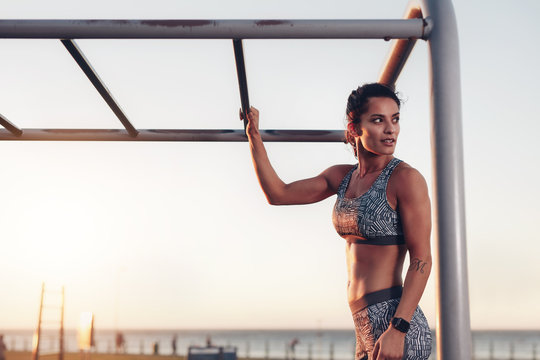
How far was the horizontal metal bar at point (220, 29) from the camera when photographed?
84.7 inches

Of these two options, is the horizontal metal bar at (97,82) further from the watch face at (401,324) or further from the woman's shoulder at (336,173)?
the watch face at (401,324)

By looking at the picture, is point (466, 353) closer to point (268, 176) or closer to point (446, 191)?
point (446, 191)

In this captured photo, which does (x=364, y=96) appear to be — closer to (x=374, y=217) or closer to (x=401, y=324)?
(x=374, y=217)

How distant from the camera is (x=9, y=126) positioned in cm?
314

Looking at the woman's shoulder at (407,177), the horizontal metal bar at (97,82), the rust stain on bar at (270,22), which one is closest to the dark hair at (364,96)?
the woman's shoulder at (407,177)

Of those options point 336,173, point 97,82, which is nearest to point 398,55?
point 336,173

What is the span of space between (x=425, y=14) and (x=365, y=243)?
2.75 feet

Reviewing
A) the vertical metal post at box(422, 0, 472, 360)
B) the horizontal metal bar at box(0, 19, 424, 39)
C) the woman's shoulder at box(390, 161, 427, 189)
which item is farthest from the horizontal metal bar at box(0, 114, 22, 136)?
the vertical metal post at box(422, 0, 472, 360)

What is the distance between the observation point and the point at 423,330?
6.82ft

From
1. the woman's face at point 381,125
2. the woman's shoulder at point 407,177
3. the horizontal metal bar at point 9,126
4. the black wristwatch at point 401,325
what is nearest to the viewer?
the black wristwatch at point 401,325

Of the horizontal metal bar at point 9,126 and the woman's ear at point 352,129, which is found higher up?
the horizontal metal bar at point 9,126

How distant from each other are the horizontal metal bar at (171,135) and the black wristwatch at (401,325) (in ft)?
4.72

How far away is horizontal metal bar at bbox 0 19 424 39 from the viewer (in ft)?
7.06

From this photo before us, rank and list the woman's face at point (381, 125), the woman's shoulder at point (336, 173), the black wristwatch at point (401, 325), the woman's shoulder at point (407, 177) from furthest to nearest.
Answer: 1. the woman's shoulder at point (336, 173)
2. the woman's face at point (381, 125)
3. the woman's shoulder at point (407, 177)
4. the black wristwatch at point (401, 325)
